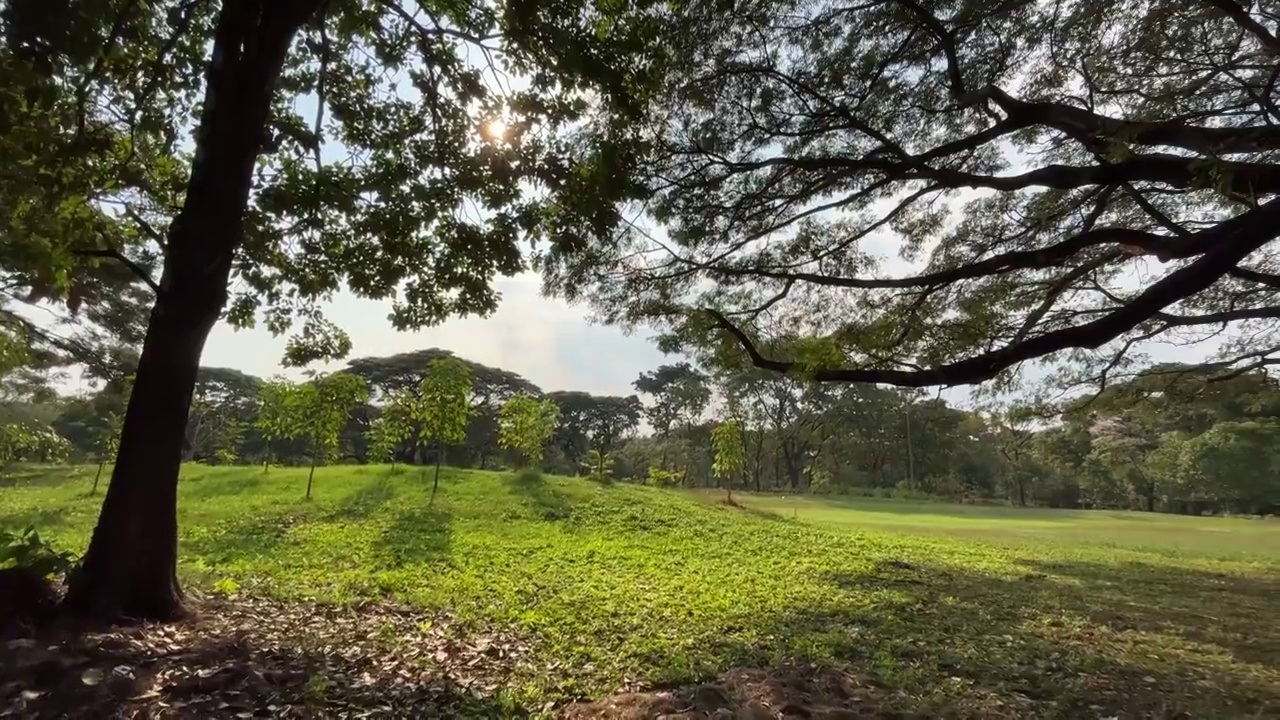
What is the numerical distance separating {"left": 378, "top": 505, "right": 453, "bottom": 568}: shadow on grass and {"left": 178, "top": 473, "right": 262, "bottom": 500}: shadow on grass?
488 centimetres

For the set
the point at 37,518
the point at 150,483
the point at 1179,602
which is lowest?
the point at 37,518

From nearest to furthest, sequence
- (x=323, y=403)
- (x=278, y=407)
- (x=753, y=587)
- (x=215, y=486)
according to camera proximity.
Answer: (x=753, y=587) < (x=215, y=486) < (x=323, y=403) < (x=278, y=407)

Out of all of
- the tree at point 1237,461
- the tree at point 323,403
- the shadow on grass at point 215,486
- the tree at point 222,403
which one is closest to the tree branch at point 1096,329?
the tree at point 323,403

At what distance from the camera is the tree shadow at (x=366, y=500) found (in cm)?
1237

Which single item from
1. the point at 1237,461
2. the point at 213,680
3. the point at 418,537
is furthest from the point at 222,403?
the point at 1237,461

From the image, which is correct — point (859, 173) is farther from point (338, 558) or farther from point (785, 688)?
point (338, 558)

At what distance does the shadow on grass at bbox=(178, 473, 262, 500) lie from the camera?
47.8ft

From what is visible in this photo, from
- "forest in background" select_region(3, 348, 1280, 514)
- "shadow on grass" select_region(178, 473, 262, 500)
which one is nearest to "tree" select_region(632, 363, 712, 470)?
"forest in background" select_region(3, 348, 1280, 514)

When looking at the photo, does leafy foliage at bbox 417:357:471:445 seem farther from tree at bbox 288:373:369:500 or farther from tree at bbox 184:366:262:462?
tree at bbox 184:366:262:462

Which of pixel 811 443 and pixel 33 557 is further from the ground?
pixel 811 443

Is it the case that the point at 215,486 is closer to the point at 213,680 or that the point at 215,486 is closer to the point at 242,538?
the point at 242,538

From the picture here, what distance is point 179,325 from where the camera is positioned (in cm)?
421

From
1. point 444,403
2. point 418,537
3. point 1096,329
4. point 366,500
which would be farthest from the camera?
point 444,403

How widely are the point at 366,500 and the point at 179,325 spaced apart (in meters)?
10.7
